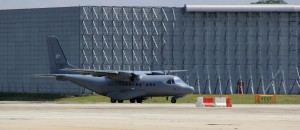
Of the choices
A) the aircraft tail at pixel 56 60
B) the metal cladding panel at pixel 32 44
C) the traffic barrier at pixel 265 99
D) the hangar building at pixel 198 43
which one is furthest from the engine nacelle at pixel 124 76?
the hangar building at pixel 198 43

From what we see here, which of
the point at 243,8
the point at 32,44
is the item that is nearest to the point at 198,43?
the point at 243,8

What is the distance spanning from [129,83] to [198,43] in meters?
34.4

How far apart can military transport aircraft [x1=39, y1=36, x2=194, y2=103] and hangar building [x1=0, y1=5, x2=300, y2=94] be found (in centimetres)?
2794

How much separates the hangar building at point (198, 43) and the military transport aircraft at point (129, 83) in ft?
91.7

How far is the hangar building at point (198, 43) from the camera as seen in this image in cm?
11475

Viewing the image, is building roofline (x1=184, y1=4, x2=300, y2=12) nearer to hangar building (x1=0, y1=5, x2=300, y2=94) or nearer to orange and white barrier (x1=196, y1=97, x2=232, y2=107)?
hangar building (x1=0, y1=5, x2=300, y2=94)

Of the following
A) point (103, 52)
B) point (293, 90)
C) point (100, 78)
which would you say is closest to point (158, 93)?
point (100, 78)

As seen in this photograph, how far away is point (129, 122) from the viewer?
136ft

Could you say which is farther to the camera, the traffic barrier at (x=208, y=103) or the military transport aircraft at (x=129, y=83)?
the military transport aircraft at (x=129, y=83)

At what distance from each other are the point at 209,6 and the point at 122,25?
1182 cm

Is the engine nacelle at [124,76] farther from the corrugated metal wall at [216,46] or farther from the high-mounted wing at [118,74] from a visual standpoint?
the corrugated metal wall at [216,46]

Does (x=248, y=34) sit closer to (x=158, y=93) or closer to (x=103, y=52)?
(x=103, y=52)

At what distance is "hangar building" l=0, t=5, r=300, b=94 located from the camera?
114750mm

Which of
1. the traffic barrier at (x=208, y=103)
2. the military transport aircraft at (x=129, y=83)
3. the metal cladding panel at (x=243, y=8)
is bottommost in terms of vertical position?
the traffic barrier at (x=208, y=103)
